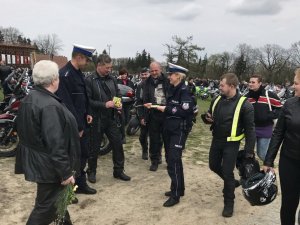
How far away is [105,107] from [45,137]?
8.12 ft

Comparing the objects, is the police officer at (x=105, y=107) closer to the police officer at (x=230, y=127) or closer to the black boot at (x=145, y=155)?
the black boot at (x=145, y=155)

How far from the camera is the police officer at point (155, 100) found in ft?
20.5

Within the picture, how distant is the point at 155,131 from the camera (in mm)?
6500

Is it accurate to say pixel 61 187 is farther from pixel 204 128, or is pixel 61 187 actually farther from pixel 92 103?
pixel 204 128

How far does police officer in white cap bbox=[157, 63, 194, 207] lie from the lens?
4.77 metres

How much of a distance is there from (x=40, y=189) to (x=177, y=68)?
250cm

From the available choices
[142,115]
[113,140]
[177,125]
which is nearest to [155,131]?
[142,115]

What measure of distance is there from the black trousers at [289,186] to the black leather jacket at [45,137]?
2.01 m

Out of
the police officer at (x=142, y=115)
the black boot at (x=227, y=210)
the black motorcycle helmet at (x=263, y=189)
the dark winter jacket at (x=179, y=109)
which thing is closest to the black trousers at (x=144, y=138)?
the police officer at (x=142, y=115)

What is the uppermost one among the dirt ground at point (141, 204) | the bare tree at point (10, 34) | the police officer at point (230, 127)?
the bare tree at point (10, 34)

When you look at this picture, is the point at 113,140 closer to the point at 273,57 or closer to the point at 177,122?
the point at 177,122

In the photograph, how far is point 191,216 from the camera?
14.7 feet

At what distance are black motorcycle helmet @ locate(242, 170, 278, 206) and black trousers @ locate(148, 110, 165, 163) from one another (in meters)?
2.86

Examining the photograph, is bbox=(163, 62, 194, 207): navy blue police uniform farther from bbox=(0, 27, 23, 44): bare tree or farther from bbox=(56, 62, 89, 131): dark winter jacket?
bbox=(0, 27, 23, 44): bare tree
